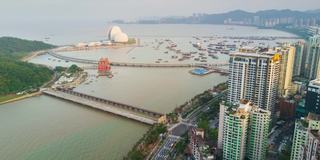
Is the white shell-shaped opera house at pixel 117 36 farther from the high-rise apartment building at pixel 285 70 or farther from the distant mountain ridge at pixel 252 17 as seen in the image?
the distant mountain ridge at pixel 252 17

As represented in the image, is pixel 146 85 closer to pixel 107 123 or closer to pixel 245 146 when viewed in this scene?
pixel 107 123

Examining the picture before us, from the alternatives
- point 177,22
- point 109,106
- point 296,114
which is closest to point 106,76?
point 109,106

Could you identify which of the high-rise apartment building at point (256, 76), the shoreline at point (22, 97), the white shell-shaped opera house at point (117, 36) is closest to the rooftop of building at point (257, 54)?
the high-rise apartment building at point (256, 76)

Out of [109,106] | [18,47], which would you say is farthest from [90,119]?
[18,47]

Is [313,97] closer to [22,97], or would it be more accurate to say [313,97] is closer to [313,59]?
[313,59]

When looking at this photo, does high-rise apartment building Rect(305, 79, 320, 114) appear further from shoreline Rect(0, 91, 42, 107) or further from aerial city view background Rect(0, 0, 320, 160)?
shoreline Rect(0, 91, 42, 107)

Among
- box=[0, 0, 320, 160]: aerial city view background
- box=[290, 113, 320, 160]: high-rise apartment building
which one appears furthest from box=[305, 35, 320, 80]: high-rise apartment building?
box=[290, 113, 320, 160]: high-rise apartment building
